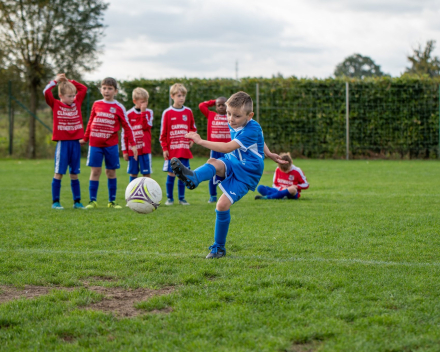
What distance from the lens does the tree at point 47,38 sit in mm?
22656

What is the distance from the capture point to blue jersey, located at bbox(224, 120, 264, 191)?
464 cm

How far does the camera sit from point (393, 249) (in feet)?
15.4

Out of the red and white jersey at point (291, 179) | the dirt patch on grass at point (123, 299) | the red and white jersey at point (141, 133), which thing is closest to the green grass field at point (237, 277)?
the dirt patch on grass at point (123, 299)

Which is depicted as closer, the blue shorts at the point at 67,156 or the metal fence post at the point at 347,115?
the blue shorts at the point at 67,156

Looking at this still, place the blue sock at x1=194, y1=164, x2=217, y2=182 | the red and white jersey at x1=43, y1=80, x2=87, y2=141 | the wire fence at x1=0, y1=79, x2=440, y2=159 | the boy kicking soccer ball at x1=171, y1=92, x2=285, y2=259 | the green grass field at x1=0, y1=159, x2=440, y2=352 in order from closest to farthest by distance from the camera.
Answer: the green grass field at x1=0, y1=159, x2=440, y2=352 < the blue sock at x1=194, y1=164, x2=217, y2=182 < the boy kicking soccer ball at x1=171, y1=92, x2=285, y2=259 < the red and white jersey at x1=43, y1=80, x2=87, y2=141 < the wire fence at x1=0, y1=79, x2=440, y2=159

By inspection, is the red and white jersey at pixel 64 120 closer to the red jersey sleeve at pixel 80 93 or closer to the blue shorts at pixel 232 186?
the red jersey sleeve at pixel 80 93

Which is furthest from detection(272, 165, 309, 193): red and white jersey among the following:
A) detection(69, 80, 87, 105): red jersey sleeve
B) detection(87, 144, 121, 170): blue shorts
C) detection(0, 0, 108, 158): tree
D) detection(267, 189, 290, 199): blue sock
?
detection(0, 0, 108, 158): tree

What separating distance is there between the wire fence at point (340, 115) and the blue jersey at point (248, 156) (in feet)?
50.0

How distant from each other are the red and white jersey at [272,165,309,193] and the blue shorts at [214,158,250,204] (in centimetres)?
428

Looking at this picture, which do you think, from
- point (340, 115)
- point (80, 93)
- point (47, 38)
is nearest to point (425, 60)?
point (340, 115)

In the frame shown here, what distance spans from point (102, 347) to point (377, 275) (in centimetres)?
221

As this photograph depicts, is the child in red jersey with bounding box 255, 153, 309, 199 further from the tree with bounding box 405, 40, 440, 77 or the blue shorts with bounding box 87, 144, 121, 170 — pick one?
the tree with bounding box 405, 40, 440, 77

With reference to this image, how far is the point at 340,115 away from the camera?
63.6 feet

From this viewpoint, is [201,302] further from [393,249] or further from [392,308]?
[393,249]
